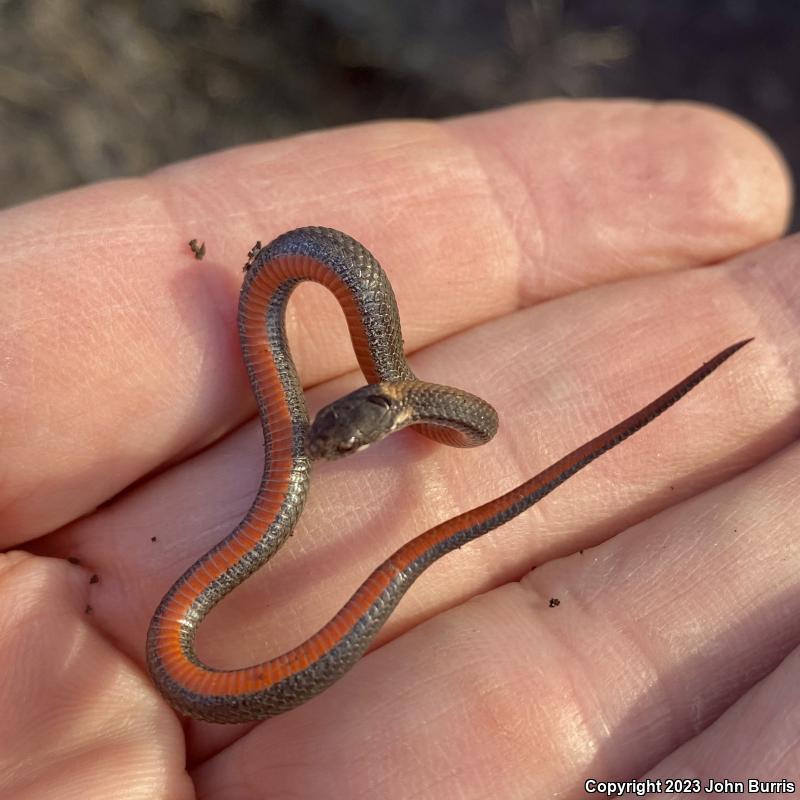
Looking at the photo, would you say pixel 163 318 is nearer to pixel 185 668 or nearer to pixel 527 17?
pixel 185 668

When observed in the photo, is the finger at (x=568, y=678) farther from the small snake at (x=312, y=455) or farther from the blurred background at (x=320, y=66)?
the blurred background at (x=320, y=66)

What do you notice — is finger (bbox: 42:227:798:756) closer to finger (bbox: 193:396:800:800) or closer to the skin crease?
the skin crease

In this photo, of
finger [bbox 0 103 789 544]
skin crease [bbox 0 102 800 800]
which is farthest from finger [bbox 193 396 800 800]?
finger [bbox 0 103 789 544]

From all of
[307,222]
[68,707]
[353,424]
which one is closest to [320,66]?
[307,222]

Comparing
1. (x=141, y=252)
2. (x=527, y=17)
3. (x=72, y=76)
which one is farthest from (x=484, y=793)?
(x=527, y=17)

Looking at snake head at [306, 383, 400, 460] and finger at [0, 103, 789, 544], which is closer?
snake head at [306, 383, 400, 460]

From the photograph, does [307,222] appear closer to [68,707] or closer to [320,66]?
[68,707]

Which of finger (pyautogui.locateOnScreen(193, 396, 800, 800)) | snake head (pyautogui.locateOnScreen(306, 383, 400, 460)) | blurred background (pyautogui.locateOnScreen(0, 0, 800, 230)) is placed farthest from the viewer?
blurred background (pyautogui.locateOnScreen(0, 0, 800, 230))

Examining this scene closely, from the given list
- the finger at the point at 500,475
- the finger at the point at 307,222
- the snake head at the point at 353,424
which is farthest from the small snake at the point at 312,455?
the finger at the point at 307,222
